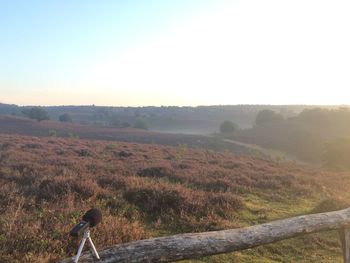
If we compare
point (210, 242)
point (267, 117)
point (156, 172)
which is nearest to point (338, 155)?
point (156, 172)

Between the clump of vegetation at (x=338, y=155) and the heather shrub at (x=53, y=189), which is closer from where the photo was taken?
the heather shrub at (x=53, y=189)

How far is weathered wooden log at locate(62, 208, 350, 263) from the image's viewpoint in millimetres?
4883

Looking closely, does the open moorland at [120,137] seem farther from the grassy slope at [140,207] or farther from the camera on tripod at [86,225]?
the camera on tripod at [86,225]

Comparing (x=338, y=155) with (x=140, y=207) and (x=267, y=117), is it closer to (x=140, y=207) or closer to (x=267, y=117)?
(x=140, y=207)

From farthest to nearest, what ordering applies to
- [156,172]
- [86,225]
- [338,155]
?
1. [338,155]
2. [156,172]
3. [86,225]

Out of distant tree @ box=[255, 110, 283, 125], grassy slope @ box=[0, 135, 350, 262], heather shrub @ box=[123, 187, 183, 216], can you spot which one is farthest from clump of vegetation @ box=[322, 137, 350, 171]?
distant tree @ box=[255, 110, 283, 125]

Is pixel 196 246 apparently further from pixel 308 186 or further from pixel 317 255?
pixel 308 186

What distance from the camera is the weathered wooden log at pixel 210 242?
4883 mm

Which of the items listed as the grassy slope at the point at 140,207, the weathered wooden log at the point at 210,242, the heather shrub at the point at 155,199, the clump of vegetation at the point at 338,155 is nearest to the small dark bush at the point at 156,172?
the grassy slope at the point at 140,207

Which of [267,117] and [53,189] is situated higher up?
[53,189]

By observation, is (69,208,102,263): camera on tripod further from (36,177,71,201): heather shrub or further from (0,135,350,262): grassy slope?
(36,177,71,201): heather shrub

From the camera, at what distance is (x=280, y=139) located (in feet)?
229

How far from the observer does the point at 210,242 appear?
5.48 meters

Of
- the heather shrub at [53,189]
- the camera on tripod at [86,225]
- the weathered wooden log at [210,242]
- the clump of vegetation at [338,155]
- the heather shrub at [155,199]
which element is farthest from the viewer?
the clump of vegetation at [338,155]
